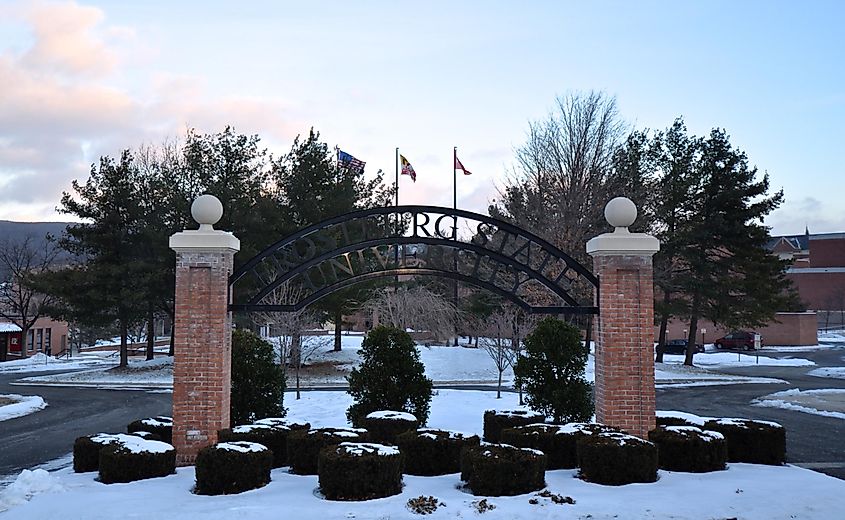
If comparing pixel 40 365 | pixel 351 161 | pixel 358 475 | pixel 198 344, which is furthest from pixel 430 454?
pixel 40 365

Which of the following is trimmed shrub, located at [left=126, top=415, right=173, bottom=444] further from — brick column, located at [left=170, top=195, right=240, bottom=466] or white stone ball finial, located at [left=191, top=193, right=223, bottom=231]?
white stone ball finial, located at [left=191, top=193, right=223, bottom=231]

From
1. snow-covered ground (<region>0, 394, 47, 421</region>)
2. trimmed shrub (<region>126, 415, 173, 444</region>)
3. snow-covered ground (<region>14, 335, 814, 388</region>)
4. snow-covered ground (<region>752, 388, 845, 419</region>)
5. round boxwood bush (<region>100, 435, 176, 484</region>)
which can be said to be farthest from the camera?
snow-covered ground (<region>14, 335, 814, 388</region>)

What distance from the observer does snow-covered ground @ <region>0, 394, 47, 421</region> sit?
18219 mm

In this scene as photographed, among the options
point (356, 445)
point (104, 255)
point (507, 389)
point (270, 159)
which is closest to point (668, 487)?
point (356, 445)

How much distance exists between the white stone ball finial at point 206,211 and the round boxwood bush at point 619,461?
640 cm

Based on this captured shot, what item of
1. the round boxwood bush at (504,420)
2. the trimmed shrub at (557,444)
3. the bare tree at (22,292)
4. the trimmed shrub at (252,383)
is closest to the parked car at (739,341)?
the round boxwood bush at (504,420)

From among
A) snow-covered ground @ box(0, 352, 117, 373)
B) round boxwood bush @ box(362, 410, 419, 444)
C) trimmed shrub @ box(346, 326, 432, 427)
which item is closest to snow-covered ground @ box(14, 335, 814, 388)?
snow-covered ground @ box(0, 352, 117, 373)

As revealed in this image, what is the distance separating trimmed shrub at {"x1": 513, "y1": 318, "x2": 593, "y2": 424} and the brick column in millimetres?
5618

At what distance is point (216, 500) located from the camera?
7082 millimetres

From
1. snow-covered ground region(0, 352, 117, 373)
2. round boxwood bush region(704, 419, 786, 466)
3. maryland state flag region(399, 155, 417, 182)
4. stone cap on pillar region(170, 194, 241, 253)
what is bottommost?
snow-covered ground region(0, 352, 117, 373)

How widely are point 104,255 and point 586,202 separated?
23.9m

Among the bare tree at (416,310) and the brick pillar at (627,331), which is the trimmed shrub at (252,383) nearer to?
the brick pillar at (627,331)

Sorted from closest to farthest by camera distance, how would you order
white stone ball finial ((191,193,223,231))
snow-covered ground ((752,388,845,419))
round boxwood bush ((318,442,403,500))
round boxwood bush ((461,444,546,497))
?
round boxwood bush ((318,442,403,500)), round boxwood bush ((461,444,546,497)), white stone ball finial ((191,193,223,231)), snow-covered ground ((752,388,845,419))

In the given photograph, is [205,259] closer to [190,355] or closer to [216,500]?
[190,355]
